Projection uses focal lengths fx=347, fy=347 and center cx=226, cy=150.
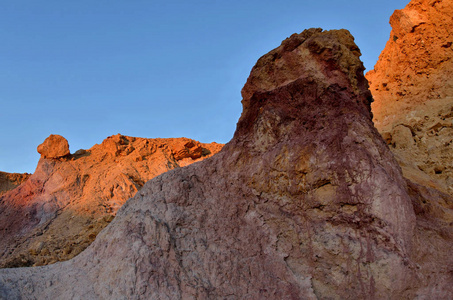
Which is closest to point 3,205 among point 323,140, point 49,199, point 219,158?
point 49,199

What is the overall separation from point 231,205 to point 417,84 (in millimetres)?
8524

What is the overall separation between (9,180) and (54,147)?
5.13 meters

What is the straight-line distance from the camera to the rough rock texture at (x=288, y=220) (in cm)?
434

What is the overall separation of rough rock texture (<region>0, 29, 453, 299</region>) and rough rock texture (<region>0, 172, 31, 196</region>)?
16392 mm

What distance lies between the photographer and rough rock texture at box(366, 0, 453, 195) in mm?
9141

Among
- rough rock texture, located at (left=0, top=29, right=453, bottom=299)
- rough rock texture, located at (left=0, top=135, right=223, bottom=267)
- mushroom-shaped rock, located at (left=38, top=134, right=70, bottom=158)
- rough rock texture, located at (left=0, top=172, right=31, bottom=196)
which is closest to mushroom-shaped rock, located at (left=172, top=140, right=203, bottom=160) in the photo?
rough rock texture, located at (left=0, top=135, right=223, bottom=267)

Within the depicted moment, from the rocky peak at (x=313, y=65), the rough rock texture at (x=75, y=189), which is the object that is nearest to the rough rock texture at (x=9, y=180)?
the rough rock texture at (x=75, y=189)

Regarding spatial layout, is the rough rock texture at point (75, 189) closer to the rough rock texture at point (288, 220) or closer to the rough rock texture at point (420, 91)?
the rough rock texture at point (288, 220)

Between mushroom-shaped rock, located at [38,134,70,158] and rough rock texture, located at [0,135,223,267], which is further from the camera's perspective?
mushroom-shaped rock, located at [38,134,70,158]

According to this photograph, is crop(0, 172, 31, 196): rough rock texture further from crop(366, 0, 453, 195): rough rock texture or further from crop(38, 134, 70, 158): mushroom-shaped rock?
crop(366, 0, 453, 195): rough rock texture

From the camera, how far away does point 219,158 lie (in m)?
6.00

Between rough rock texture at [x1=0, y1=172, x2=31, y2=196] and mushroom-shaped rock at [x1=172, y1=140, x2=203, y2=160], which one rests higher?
mushroom-shaped rock at [x1=172, y1=140, x2=203, y2=160]

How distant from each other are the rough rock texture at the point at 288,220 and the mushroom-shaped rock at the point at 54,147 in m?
12.5

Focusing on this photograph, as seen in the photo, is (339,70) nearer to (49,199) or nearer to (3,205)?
(49,199)
